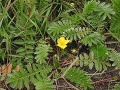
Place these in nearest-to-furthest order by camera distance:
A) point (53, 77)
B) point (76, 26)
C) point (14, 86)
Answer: point (14, 86), point (53, 77), point (76, 26)

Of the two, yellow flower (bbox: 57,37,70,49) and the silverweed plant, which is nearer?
the silverweed plant

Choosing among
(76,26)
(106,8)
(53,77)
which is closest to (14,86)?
(53,77)

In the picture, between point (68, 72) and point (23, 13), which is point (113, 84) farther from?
point (23, 13)

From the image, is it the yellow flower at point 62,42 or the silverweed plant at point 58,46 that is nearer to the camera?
the silverweed plant at point 58,46

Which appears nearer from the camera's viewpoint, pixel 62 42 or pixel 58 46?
pixel 62 42

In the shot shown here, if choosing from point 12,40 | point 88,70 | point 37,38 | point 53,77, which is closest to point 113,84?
point 88,70

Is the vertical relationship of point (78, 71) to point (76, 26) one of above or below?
below

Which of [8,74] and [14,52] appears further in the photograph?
[14,52]

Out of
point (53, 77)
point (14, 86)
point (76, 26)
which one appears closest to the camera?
point (14, 86)

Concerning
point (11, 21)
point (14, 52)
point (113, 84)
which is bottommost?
point (113, 84)

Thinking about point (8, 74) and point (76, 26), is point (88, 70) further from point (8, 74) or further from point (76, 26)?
point (8, 74)
